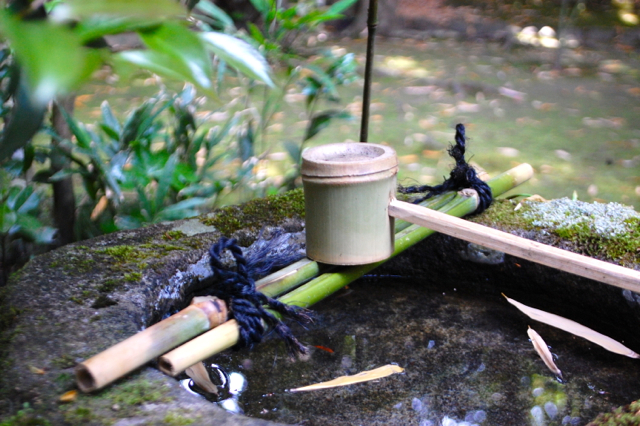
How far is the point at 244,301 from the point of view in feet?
3.46

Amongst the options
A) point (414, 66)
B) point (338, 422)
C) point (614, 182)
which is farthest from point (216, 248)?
point (414, 66)

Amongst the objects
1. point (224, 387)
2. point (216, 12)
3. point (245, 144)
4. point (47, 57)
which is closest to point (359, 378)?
point (224, 387)

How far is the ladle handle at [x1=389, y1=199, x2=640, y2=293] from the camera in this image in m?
1.05

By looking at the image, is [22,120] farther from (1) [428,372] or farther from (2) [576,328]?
(2) [576,328]

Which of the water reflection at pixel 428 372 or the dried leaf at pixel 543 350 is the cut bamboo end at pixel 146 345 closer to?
the water reflection at pixel 428 372

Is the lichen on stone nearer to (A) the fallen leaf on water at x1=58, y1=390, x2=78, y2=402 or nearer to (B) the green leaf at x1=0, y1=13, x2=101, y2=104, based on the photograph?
(A) the fallen leaf on water at x1=58, y1=390, x2=78, y2=402

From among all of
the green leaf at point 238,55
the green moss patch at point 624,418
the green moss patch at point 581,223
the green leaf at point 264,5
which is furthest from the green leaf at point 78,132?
the green moss patch at point 624,418

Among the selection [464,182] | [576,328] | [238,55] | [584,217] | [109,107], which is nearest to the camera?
[238,55]

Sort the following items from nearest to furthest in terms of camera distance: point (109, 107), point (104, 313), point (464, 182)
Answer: point (104, 313), point (464, 182), point (109, 107)

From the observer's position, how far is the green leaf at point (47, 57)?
1.05 ft

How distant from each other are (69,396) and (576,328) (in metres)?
1.09

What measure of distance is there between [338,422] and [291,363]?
0.22 metres

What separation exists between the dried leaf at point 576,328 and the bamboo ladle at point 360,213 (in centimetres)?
29

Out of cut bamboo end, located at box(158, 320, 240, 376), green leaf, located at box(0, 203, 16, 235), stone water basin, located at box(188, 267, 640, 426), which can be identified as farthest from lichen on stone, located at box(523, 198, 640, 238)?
green leaf, located at box(0, 203, 16, 235)
